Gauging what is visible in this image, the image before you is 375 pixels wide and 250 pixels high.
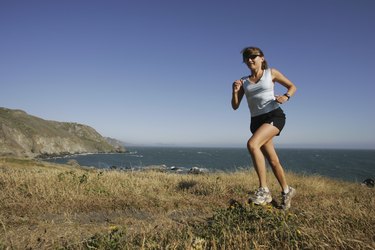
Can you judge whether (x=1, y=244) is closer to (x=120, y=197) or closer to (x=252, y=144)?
(x=120, y=197)

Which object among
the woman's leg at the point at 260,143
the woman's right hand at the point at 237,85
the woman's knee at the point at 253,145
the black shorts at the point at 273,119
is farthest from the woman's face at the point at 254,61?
the woman's knee at the point at 253,145

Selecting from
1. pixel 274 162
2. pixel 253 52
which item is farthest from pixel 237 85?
pixel 274 162

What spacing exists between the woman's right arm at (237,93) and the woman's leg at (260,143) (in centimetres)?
67

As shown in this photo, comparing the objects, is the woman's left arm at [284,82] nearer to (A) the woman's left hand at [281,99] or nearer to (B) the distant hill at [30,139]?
(A) the woman's left hand at [281,99]

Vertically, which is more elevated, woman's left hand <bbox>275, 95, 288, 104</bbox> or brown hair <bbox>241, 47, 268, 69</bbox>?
brown hair <bbox>241, 47, 268, 69</bbox>

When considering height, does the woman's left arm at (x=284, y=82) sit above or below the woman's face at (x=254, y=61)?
below

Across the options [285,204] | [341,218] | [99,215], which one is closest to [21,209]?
[99,215]

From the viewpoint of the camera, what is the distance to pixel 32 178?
626 centimetres

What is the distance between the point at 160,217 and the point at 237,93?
240 centimetres

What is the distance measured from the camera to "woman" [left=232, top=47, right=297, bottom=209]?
4.99m

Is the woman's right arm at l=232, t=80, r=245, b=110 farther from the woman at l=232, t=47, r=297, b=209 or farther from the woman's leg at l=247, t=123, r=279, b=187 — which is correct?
the woman's leg at l=247, t=123, r=279, b=187

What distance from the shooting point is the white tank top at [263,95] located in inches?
203

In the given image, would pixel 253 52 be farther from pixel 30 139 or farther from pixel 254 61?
pixel 30 139

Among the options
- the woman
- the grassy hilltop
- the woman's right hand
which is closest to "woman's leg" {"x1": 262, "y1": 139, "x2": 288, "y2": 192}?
the woman
